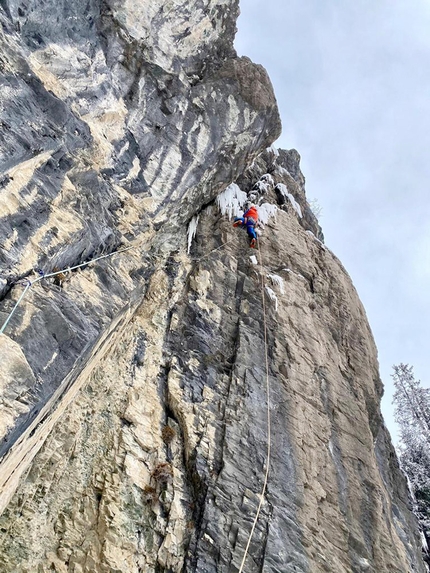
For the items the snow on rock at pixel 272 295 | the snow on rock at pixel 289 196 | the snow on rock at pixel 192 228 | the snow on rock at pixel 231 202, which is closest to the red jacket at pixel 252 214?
the snow on rock at pixel 231 202

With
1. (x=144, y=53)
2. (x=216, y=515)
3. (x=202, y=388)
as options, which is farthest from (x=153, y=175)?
(x=216, y=515)

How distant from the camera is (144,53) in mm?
9844

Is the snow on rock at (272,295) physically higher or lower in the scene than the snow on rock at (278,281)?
lower

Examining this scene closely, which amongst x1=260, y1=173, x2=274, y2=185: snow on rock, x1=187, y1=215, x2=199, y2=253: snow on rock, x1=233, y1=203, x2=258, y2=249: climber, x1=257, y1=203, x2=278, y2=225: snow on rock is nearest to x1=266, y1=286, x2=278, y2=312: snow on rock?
x1=233, y1=203, x2=258, y2=249: climber

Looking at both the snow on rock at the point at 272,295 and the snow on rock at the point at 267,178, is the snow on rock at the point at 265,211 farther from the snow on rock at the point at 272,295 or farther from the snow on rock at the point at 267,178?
the snow on rock at the point at 272,295

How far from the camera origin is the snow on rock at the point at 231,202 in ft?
42.6

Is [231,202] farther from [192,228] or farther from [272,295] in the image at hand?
[272,295]

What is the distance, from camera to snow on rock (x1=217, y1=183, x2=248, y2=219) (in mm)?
12994

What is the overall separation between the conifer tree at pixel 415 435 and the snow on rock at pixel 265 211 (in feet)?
48.9

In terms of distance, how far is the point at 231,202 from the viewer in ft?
43.8

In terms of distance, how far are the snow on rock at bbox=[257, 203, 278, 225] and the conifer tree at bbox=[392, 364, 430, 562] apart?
14890mm

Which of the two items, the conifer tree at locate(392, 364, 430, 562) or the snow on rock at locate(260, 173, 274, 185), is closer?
the snow on rock at locate(260, 173, 274, 185)

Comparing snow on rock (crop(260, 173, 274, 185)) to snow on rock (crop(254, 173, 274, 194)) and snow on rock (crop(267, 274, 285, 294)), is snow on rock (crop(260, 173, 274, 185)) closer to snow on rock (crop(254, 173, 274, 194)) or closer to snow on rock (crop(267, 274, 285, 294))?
snow on rock (crop(254, 173, 274, 194))

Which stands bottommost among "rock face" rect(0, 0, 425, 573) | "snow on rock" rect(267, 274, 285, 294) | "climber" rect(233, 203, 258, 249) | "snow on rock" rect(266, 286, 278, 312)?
"rock face" rect(0, 0, 425, 573)
